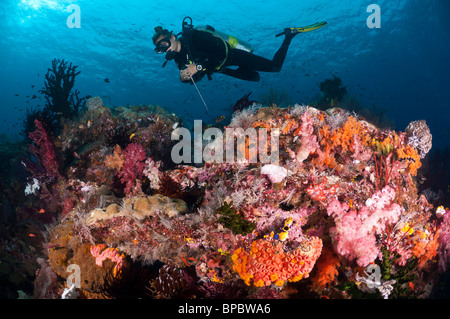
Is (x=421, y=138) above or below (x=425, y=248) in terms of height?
above

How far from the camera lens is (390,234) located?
372 centimetres

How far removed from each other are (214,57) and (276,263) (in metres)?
6.87

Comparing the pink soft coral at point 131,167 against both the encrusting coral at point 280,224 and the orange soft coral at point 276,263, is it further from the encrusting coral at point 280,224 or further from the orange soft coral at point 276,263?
the orange soft coral at point 276,263

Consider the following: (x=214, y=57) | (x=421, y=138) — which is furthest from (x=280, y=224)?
(x=214, y=57)

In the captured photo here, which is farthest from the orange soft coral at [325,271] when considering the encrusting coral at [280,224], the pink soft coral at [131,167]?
the pink soft coral at [131,167]

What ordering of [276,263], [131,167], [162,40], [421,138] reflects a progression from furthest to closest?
1. [162,40]
2. [131,167]
3. [421,138]
4. [276,263]

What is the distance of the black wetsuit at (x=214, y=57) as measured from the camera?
682 centimetres

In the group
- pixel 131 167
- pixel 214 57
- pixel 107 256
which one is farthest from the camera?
pixel 214 57

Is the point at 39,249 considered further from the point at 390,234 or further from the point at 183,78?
the point at 390,234

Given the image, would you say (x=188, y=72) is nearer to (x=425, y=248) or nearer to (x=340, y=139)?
(x=340, y=139)

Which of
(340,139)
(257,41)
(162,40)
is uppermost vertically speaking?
(257,41)

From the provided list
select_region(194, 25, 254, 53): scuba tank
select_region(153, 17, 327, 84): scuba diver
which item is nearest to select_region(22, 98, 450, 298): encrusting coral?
select_region(153, 17, 327, 84): scuba diver

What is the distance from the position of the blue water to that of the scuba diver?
11437 millimetres

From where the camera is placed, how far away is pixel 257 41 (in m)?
39.6
